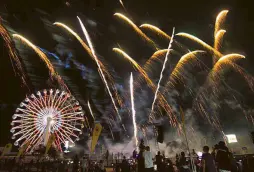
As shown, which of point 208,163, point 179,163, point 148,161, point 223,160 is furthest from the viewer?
point 179,163

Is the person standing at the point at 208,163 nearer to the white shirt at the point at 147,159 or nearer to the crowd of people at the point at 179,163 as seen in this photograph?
the crowd of people at the point at 179,163

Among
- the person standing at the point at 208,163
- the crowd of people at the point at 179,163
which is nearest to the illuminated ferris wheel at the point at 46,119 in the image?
the crowd of people at the point at 179,163

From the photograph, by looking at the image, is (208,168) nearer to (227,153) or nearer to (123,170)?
(227,153)

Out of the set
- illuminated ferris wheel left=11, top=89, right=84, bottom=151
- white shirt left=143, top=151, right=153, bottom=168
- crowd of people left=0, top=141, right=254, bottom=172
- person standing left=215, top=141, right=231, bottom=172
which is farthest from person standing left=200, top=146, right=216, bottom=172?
illuminated ferris wheel left=11, top=89, right=84, bottom=151

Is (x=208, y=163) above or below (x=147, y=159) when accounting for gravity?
below

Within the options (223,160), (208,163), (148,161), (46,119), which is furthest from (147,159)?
(46,119)

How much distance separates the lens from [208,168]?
8.34 meters

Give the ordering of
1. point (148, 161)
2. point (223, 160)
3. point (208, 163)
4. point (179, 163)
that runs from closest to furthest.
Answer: point (208, 163), point (223, 160), point (148, 161), point (179, 163)

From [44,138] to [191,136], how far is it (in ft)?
114

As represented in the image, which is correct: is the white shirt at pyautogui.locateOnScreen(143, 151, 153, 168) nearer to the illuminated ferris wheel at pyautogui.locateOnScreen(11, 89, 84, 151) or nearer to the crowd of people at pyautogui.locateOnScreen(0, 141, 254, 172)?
the crowd of people at pyautogui.locateOnScreen(0, 141, 254, 172)

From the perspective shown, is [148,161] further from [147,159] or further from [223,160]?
[223,160]

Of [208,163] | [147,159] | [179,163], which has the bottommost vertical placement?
[179,163]

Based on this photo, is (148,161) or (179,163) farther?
(179,163)

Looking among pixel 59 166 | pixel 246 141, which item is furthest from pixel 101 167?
pixel 246 141
